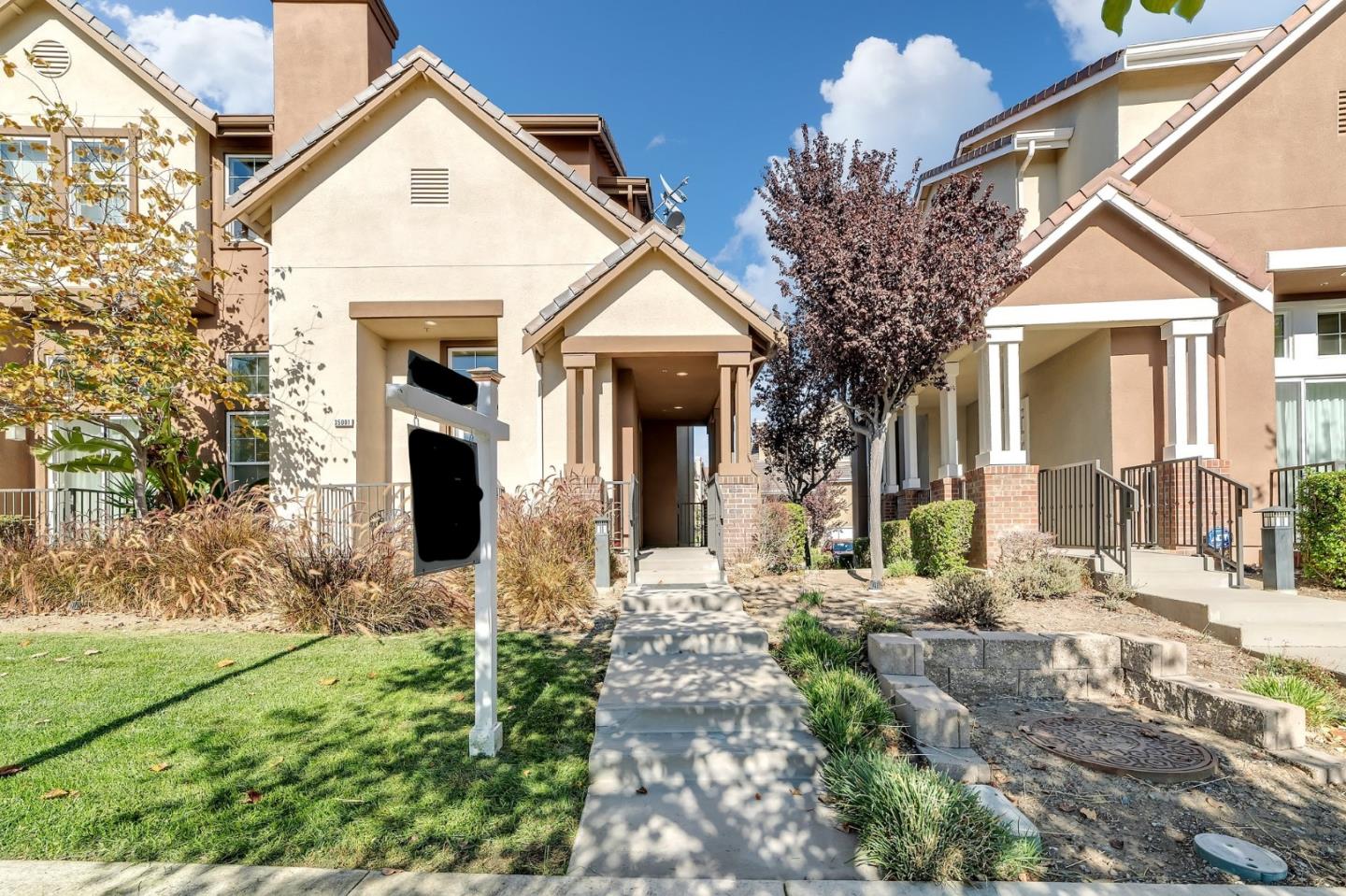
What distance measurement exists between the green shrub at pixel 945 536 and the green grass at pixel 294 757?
5.84 metres

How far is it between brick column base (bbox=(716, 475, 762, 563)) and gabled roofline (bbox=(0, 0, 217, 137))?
11.8m

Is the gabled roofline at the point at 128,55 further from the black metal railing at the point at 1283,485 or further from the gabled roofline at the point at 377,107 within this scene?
the black metal railing at the point at 1283,485

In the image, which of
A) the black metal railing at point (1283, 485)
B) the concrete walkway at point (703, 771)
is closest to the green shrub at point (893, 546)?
the black metal railing at point (1283, 485)

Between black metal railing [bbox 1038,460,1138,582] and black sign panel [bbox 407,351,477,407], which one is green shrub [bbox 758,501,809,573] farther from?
black sign panel [bbox 407,351,477,407]

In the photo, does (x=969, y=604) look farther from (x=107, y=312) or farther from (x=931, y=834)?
(x=107, y=312)

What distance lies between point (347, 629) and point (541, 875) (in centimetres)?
496

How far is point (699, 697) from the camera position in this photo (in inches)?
199

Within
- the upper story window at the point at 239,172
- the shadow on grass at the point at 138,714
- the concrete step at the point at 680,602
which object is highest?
the upper story window at the point at 239,172

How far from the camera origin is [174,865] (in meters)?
3.12

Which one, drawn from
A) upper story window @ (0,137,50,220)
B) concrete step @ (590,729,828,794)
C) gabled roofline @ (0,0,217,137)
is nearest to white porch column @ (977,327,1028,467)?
concrete step @ (590,729,828,794)

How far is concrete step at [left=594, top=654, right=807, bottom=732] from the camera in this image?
187 inches

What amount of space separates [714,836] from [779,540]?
7.10 meters

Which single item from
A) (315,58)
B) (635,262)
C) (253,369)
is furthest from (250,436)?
(635,262)

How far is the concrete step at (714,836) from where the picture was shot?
10.8 feet
